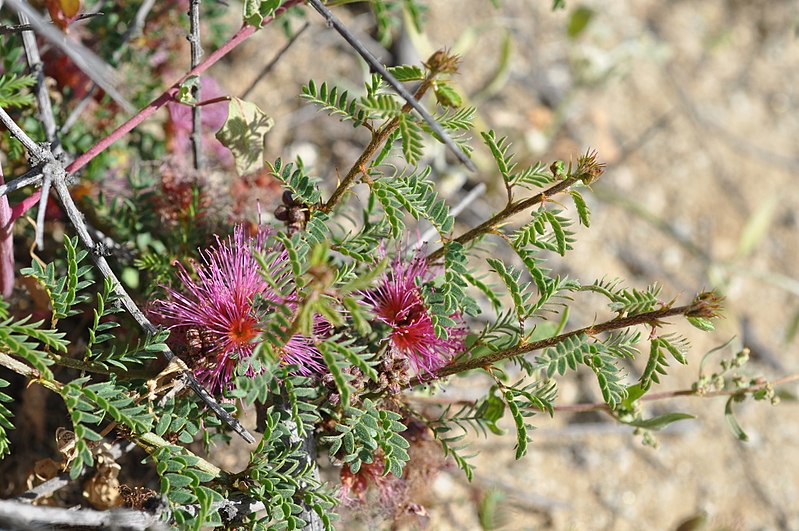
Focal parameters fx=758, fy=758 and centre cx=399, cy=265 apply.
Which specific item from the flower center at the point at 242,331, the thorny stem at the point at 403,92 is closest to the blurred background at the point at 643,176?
the flower center at the point at 242,331

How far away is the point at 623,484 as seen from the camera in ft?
6.97

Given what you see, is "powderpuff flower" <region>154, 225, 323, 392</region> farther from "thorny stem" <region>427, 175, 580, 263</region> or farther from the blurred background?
the blurred background

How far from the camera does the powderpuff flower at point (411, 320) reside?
3.91 ft

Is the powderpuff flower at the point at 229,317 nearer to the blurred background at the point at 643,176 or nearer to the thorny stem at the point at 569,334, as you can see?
the thorny stem at the point at 569,334

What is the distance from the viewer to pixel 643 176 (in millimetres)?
2689

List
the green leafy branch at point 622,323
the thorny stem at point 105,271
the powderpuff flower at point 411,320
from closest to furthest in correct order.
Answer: the green leafy branch at point 622,323 < the thorny stem at point 105,271 < the powderpuff flower at point 411,320

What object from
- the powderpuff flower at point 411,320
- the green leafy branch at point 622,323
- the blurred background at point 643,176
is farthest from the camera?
the blurred background at point 643,176

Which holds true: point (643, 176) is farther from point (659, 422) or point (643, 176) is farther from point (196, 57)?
point (196, 57)

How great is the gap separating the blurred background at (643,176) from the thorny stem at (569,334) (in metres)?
0.62

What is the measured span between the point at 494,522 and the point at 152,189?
100 cm

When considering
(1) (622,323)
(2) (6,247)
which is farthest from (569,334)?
(2) (6,247)

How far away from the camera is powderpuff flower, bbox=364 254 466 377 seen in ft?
3.91

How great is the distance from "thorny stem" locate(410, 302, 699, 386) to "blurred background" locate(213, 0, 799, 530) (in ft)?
2.02

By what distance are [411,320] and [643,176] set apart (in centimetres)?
176
